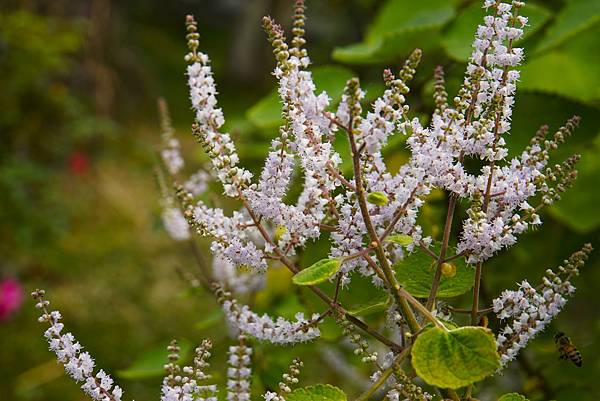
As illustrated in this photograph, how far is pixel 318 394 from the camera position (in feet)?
1.89

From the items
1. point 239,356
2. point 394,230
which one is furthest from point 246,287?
point 394,230

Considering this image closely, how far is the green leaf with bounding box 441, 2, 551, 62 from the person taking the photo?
3.22 ft

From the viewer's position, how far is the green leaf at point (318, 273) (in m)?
0.52

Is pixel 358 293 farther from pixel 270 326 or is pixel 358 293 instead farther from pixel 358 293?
pixel 270 326

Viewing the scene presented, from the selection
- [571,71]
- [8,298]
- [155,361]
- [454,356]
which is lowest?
[454,356]

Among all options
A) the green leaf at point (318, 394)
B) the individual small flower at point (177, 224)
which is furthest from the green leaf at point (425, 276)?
the individual small flower at point (177, 224)

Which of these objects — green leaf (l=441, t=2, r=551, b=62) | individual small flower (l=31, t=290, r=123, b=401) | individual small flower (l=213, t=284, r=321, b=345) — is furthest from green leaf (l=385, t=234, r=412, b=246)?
green leaf (l=441, t=2, r=551, b=62)

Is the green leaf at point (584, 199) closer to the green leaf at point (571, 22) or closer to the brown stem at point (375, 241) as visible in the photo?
the green leaf at point (571, 22)

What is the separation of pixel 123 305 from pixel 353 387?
73 cm

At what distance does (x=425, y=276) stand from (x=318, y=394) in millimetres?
154

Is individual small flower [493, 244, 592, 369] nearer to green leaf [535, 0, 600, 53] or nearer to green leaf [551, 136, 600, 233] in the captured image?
green leaf [535, 0, 600, 53]

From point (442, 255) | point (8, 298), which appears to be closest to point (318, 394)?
point (442, 255)

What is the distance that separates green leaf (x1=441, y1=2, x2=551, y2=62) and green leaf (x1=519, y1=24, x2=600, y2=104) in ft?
0.25

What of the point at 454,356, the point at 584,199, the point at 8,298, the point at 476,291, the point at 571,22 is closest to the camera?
the point at 454,356
